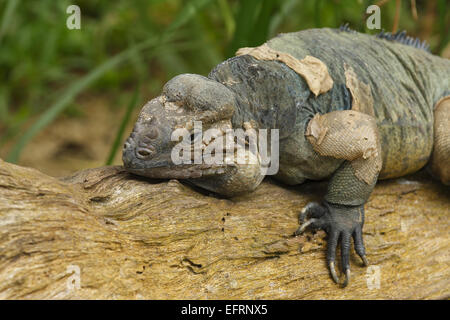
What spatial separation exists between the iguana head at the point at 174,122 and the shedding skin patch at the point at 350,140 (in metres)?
0.62

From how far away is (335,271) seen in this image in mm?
3309

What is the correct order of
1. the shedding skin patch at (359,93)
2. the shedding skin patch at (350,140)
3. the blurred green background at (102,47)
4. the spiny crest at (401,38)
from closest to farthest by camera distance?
the shedding skin patch at (350,140) < the shedding skin patch at (359,93) < the spiny crest at (401,38) < the blurred green background at (102,47)

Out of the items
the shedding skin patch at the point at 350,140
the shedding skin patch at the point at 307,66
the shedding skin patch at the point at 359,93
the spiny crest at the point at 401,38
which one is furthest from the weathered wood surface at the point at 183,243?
the spiny crest at the point at 401,38

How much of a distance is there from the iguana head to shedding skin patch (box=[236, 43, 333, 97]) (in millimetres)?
464

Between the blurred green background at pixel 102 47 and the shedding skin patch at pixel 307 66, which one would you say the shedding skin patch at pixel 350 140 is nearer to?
the shedding skin patch at pixel 307 66

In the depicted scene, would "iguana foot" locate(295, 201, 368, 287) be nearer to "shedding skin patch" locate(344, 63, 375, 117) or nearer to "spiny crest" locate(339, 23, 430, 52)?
"shedding skin patch" locate(344, 63, 375, 117)

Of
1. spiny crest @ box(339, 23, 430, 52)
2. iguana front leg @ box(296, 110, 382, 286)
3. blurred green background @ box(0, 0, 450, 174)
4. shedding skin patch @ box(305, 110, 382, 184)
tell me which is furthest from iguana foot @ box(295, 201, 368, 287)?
blurred green background @ box(0, 0, 450, 174)

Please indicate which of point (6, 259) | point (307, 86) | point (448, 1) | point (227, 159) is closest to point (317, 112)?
point (307, 86)

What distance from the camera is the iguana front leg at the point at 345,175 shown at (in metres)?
3.34

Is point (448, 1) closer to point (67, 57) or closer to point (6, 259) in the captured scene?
point (67, 57)

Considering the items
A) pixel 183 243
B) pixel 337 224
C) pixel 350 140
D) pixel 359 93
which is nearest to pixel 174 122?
pixel 183 243

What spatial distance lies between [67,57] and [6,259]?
5703 millimetres

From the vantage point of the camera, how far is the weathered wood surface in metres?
2.63

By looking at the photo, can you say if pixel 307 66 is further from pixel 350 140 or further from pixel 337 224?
pixel 337 224
